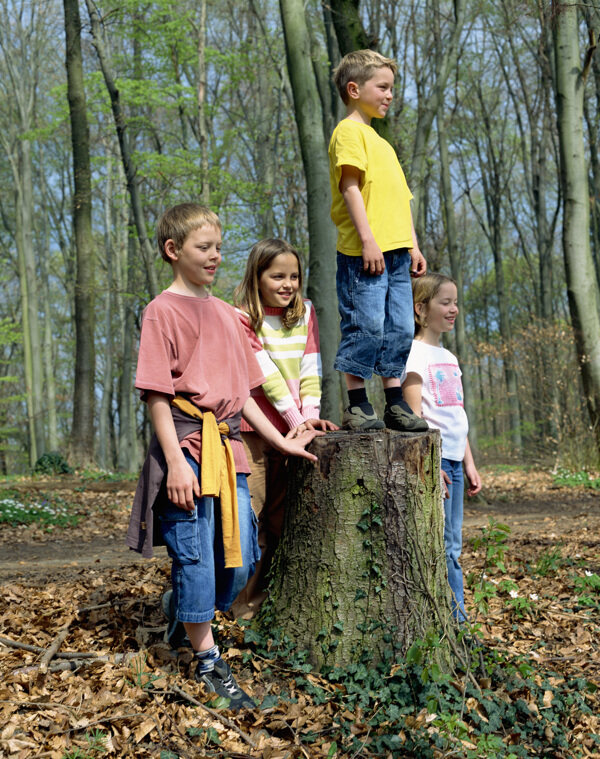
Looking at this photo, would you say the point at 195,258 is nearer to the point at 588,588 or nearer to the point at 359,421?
the point at 359,421

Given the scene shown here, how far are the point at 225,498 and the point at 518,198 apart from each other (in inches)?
1032

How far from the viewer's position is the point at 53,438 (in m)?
20.8

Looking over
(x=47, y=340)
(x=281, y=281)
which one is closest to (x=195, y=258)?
(x=281, y=281)

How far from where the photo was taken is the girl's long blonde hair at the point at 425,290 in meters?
3.81

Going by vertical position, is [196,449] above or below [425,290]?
below

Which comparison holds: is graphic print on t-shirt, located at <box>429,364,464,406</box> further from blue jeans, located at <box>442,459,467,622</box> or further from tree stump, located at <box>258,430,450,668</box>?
tree stump, located at <box>258,430,450,668</box>

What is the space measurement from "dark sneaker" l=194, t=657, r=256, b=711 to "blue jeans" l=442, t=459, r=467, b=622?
1267 mm

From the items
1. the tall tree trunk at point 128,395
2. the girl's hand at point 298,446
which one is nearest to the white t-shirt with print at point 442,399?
the girl's hand at point 298,446

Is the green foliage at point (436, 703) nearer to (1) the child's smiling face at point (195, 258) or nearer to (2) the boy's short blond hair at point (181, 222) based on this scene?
(1) the child's smiling face at point (195, 258)

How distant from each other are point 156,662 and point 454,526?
1.63 metres

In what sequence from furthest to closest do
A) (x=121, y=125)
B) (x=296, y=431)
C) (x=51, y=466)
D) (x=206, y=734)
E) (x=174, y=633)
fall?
(x=121, y=125) < (x=51, y=466) < (x=296, y=431) < (x=174, y=633) < (x=206, y=734)

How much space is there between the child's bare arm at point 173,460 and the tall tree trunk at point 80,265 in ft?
38.7

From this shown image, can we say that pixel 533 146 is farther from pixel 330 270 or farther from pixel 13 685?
pixel 13 685

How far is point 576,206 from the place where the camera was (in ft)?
34.0
